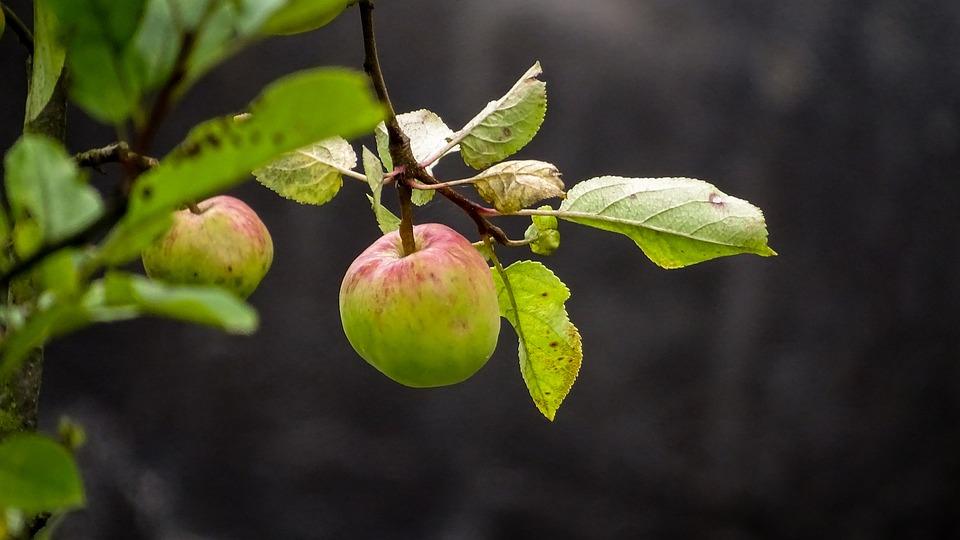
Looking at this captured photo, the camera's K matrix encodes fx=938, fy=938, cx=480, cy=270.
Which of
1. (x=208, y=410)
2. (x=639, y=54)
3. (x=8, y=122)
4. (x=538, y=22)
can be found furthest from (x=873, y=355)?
(x=8, y=122)

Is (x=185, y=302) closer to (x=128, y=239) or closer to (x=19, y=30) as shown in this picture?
(x=128, y=239)

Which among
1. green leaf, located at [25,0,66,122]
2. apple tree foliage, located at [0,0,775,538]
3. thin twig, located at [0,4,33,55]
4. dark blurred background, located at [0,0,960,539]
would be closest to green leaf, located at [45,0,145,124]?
apple tree foliage, located at [0,0,775,538]

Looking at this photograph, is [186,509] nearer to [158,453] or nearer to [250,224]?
[158,453]

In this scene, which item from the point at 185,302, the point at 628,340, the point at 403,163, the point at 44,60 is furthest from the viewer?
the point at 628,340

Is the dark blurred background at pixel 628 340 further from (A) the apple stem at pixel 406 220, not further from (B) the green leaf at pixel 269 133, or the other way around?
(B) the green leaf at pixel 269 133

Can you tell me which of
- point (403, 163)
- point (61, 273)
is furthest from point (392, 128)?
point (61, 273)

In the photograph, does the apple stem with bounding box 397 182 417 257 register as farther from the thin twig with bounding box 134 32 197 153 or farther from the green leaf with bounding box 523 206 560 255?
the thin twig with bounding box 134 32 197 153

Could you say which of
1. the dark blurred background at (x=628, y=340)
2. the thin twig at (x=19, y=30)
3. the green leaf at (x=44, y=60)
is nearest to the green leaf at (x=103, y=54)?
the green leaf at (x=44, y=60)
